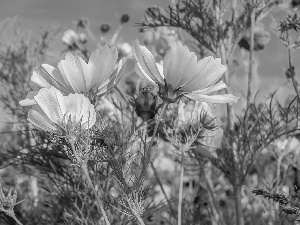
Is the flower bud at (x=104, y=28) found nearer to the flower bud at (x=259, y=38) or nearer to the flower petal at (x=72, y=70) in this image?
the flower bud at (x=259, y=38)

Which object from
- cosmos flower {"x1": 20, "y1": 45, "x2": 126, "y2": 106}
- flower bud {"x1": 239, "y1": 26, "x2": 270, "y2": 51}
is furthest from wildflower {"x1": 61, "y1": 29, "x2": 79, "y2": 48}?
cosmos flower {"x1": 20, "y1": 45, "x2": 126, "y2": 106}

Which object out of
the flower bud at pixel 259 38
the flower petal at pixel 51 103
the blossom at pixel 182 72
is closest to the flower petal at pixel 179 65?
the blossom at pixel 182 72

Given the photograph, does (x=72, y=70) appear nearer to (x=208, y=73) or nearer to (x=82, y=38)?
(x=208, y=73)

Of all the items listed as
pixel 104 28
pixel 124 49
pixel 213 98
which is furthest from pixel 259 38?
pixel 124 49

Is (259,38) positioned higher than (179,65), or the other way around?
(259,38)

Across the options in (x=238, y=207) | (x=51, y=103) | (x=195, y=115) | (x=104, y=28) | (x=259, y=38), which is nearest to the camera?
(x=51, y=103)
